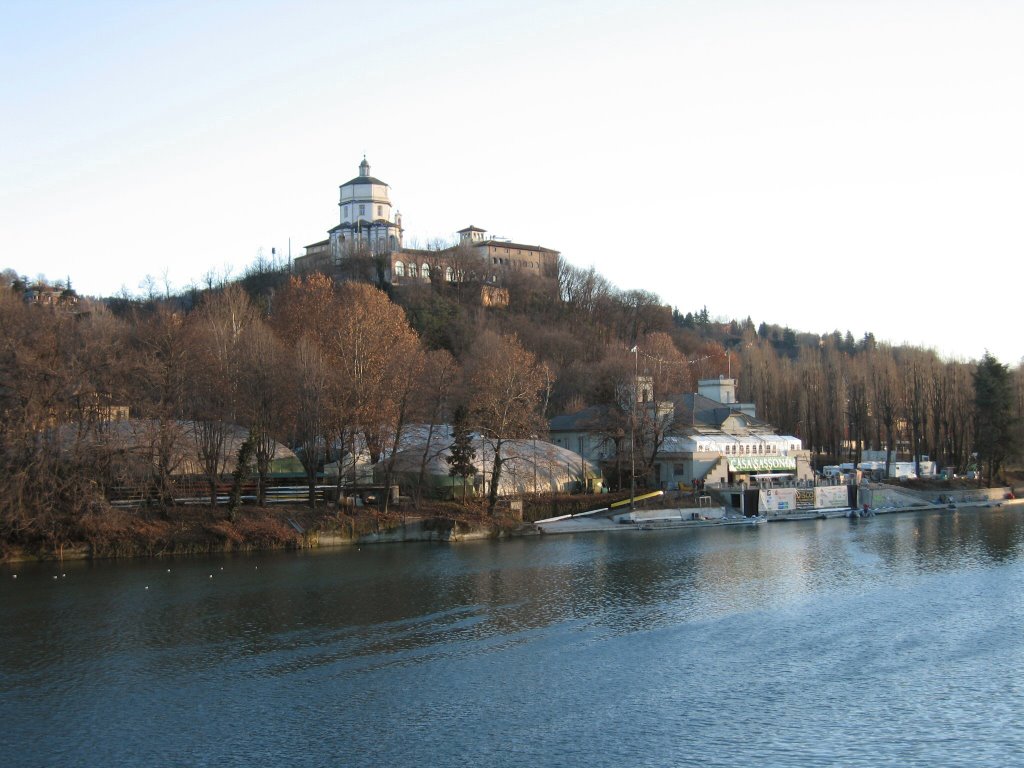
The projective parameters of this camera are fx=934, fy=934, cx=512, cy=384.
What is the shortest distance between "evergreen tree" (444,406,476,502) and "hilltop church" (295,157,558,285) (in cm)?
4780

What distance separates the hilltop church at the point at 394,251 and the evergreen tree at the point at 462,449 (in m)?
47.8

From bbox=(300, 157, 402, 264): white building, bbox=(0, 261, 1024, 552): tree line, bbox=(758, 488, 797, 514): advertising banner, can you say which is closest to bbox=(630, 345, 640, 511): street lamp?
bbox=(0, 261, 1024, 552): tree line

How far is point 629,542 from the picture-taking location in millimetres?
41062

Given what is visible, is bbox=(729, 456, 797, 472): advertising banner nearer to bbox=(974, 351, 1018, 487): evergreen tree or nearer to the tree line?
the tree line

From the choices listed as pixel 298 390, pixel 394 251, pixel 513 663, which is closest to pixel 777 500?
pixel 298 390

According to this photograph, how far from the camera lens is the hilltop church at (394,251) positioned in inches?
3637

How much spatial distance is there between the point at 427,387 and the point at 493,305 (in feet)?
148

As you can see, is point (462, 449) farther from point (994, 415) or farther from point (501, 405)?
point (994, 415)

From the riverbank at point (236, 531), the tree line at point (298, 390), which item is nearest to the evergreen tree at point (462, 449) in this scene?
the tree line at point (298, 390)

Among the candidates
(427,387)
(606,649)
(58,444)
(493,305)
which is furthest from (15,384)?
(493,305)

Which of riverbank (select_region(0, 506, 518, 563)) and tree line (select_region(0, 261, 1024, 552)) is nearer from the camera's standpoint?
tree line (select_region(0, 261, 1024, 552))

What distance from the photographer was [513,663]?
824 inches

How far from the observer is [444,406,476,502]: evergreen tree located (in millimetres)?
43281

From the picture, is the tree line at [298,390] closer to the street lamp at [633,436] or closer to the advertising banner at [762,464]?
the street lamp at [633,436]
